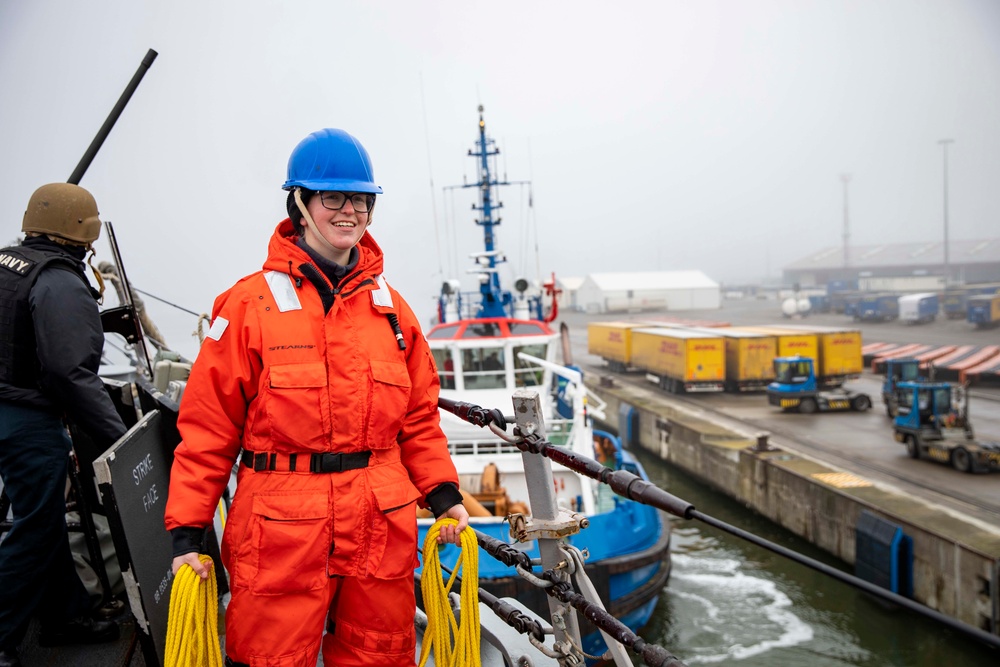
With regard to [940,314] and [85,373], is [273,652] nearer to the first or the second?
[85,373]

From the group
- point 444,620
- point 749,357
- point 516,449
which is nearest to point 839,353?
point 749,357

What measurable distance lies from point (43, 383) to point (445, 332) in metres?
8.19

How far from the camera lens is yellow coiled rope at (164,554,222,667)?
70.8 inches

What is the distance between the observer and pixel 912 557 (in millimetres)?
9445

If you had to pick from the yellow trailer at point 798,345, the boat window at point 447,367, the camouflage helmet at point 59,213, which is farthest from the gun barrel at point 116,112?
the yellow trailer at point 798,345

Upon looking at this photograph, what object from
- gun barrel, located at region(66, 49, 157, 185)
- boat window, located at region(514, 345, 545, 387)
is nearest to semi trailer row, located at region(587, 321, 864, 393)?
boat window, located at region(514, 345, 545, 387)

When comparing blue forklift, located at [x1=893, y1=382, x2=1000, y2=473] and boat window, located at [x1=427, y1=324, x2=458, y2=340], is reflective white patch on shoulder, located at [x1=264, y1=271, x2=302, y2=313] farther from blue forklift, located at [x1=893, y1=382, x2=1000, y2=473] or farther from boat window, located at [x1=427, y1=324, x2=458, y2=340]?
blue forklift, located at [x1=893, y1=382, x2=1000, y2=473]

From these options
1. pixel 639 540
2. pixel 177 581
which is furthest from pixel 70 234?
pixel 639 540

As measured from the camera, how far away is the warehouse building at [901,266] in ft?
191

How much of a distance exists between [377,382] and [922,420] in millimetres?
13937

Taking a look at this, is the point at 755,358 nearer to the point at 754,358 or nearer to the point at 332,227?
the point at 754,358

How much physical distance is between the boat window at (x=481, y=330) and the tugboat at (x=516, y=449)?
1 cm

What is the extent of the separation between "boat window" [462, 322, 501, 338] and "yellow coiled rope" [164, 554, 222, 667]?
28.1 feet

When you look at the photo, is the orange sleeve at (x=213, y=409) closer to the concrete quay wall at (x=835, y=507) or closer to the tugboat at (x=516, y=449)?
the tugboat at (x=516, y=449)
